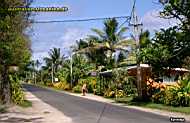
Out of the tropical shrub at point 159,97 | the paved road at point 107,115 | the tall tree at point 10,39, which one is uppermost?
the tall tree at point 10,39

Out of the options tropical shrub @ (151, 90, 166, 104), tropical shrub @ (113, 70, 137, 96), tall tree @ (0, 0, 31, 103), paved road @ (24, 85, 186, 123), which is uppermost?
tall tree @ (0, 0, 31, 103)

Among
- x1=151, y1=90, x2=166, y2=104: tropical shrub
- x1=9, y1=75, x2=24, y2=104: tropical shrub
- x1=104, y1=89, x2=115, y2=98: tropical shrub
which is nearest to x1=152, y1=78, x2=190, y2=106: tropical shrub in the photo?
x1=151, y1=90, x2=166, y2=104: tropical shrub

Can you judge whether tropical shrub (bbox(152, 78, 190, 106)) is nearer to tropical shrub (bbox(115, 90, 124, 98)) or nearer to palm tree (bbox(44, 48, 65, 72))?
tropical shrub (bbox(115, 90, 124, 98))

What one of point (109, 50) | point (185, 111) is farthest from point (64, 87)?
point (185, 111)

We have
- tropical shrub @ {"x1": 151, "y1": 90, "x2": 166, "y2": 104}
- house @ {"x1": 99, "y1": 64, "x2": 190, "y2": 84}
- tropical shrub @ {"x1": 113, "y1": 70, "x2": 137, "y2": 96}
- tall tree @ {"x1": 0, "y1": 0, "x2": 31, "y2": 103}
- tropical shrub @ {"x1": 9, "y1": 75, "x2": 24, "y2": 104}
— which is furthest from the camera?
tropical shrub @ {"x1": 113, "y1": 70, "x2": 137, "y2": 96}

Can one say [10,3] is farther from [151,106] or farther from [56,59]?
[56,59]

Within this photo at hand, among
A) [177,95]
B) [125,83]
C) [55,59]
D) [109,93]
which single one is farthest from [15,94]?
[55,59]

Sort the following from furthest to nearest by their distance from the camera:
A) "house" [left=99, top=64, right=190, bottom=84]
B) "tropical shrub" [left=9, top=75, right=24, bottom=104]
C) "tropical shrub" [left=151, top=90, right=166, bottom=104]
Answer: "house" [left=99, top=64, right=190, bottom=84] → "tropical shrub" [left=151, top=90, right=166, bottom=104] → "tropical shrub" [left=9, top=75, right=24, bottom=104]

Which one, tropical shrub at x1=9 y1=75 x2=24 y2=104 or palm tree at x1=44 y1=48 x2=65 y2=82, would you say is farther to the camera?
palm tree at x1=44 y1=48 x2=65 y2=82

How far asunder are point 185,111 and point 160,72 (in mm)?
9797

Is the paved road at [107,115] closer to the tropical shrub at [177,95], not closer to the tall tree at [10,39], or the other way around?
the tropical shrub at [177,95]

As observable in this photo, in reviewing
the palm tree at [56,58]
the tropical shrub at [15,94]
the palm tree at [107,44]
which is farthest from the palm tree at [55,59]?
the tropical shrub at [15,94]

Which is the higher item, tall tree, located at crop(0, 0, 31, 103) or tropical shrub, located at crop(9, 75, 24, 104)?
tall tree, located at crop(0, 0, 31, 103)

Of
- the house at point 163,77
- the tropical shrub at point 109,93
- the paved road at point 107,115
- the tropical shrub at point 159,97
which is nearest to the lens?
the paved road at point 107,115
